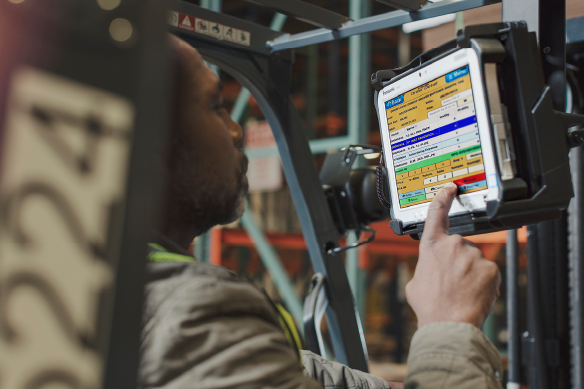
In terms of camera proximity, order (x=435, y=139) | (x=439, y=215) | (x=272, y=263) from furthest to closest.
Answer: (x=272, y=263), (x=435, y=139), (x=439, y=215)

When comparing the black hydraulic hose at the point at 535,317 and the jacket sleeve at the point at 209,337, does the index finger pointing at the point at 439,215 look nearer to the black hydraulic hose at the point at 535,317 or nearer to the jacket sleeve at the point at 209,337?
the jacket sleeve at the point at 209,337

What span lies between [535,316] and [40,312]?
158 centimetres

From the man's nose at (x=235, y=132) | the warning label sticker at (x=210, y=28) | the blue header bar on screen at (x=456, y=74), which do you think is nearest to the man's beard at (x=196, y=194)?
the man's nose at (x=235, y=132)

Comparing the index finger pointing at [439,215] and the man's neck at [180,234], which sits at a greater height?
the index finger pointing at [439,215]

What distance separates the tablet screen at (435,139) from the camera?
99 cm

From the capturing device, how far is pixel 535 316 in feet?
5.38

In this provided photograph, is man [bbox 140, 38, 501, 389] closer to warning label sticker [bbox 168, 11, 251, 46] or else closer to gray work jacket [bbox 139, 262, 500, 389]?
gray work jacket [bbox 139, 262, 500, 389]

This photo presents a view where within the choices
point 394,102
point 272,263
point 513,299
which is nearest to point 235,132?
point 394,102

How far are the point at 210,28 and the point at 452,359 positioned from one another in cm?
127

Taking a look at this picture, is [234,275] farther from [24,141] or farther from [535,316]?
[535,316]

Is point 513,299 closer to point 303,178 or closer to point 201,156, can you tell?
point 303,178

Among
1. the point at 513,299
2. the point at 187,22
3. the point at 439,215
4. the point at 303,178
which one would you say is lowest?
the point at 513,299

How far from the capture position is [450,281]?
91cm

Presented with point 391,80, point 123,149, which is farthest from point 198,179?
point 391,80
